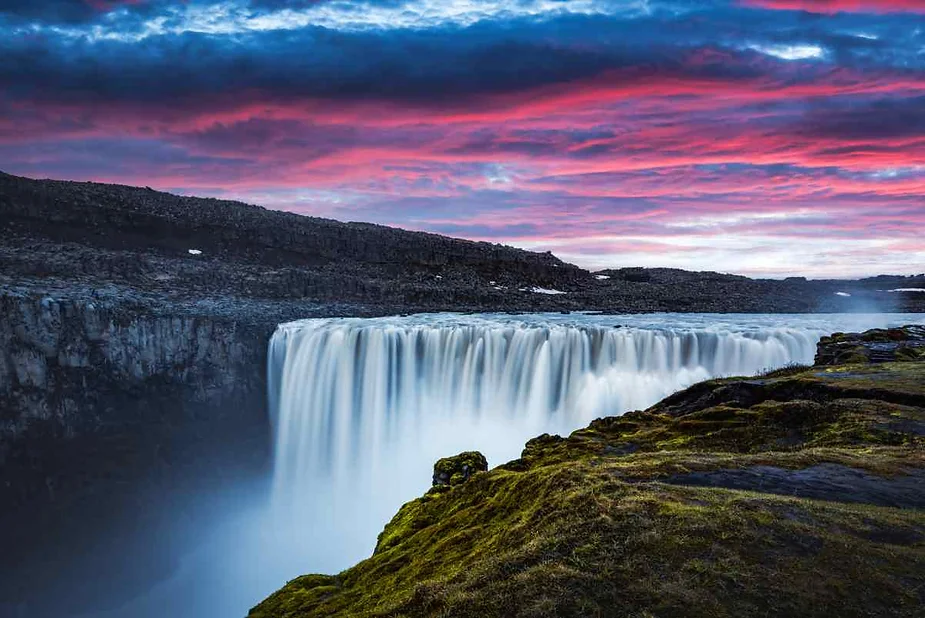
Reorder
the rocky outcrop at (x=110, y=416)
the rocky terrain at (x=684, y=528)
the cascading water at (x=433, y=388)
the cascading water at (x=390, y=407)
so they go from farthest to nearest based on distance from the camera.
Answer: the cascading water at (x=433, y=388) < the cascading water at (x=390, y=407) < the rocky outcrop at (x=110, y=416) < the rocky terrain at (x=684, y=528)

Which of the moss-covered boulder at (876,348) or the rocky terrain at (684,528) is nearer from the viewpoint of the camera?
the rocky terrain at (684,528)

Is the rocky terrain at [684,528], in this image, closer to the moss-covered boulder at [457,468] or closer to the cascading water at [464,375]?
the moss-covered boulder at [457,468]

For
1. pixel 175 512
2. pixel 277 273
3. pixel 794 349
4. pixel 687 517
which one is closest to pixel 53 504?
pixel 175 512

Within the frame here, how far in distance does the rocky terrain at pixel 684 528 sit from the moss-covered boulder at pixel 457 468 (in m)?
1.26

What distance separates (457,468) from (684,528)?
787 cm

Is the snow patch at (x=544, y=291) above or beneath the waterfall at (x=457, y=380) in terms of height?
above

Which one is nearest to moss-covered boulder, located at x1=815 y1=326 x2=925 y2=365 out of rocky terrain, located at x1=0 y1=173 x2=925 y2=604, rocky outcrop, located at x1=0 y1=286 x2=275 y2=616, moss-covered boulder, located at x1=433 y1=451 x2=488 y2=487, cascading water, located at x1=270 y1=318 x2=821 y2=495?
cascading water, located at x1=270 y1=318 x2=821 y2=495

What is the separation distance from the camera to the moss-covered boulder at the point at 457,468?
43.0 feet

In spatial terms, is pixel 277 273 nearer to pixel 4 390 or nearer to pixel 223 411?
pixel 223 411

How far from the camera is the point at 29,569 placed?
96.3 feet

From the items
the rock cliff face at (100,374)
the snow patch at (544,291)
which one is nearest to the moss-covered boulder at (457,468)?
the rock cliff face at (100,374)

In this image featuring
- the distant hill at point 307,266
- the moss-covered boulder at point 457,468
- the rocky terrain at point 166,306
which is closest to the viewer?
the moss-covered boulder at point 457,468

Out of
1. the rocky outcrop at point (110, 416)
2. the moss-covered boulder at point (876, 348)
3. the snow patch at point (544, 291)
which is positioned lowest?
the rocky outcrop at point (110, 416)

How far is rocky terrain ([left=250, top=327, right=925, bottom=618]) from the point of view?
519 cm
